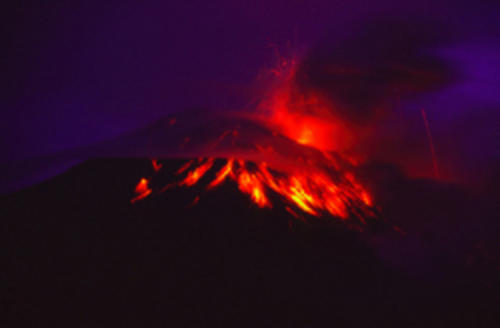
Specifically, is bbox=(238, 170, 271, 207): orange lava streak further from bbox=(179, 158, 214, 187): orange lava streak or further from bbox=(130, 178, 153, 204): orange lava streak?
bbox=(130, 178, 153, 204): orange lava streak

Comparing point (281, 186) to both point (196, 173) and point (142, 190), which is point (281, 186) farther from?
point (142, 190)

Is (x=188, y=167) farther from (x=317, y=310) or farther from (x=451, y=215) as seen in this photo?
(x=451, y=215)

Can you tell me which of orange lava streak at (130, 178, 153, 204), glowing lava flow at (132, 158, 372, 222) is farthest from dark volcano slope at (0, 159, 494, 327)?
glowing lava flow at (132, 158, 372, 222)

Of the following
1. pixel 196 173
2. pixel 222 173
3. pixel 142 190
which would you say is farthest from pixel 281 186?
pixel 142 190

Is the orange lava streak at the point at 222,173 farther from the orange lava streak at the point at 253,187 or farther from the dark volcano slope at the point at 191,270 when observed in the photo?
the orange lava streak at the point at 253,187

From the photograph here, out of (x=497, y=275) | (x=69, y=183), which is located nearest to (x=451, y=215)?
(x=497, y=275)

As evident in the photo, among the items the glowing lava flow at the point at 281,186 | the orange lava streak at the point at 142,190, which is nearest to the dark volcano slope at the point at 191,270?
the orange lava streak at the point at 142,190
